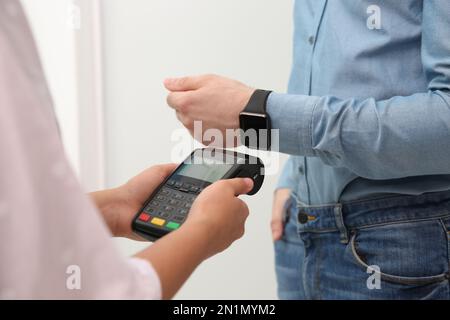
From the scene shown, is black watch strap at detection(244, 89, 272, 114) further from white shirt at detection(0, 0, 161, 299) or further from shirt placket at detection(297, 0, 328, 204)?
white shirt at detection(0, 0, 161, 299)

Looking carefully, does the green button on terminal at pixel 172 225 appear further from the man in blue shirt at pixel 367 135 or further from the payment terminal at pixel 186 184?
the man in blue shirt at pixel 367 135

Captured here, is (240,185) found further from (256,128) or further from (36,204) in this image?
(36,204)

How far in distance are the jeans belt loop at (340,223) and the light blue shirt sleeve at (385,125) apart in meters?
0.07

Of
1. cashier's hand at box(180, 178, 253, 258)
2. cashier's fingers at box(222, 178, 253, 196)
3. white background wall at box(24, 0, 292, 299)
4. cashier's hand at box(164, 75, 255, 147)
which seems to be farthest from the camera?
white background wall at box(24, 0, 292, 299)

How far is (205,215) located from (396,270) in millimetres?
324

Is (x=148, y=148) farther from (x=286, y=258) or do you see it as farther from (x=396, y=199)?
(x=396, y=199)

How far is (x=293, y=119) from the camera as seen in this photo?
0.67 meters

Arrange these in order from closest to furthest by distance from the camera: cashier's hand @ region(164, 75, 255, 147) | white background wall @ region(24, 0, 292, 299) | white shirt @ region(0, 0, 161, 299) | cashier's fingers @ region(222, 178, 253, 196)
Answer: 1. white shirt @ region(0, 0, 161, 299)
2. cashier's fingers @ region(222, 178, 253, 196)
3. cashier's hand @ region(164, 75, 255, 147)
4. white background wall @ region(24, 0, 292, 299)

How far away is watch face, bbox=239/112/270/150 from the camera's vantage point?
26.2 inches

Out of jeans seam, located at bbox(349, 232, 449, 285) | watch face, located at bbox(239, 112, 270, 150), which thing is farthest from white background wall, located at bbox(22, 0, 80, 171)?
jeans seam, located at bbox(349, 232, 449, 285)

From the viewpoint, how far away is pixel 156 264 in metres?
0.41

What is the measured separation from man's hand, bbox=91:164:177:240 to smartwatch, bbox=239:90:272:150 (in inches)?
4.6

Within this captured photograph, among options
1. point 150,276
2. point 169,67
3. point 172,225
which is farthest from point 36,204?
point 169,67
